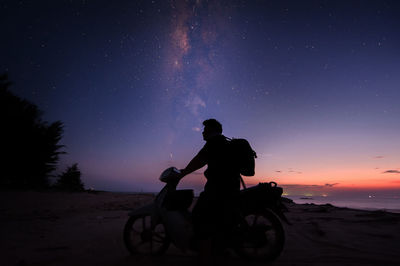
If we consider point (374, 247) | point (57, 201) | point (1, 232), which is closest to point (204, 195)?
point (374, 247)

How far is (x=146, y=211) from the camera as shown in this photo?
354 cm

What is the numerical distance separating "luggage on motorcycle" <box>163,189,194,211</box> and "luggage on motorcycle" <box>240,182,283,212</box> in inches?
35.0

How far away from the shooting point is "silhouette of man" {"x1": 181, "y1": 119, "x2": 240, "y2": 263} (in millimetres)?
2654

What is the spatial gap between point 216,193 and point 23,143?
19.7m

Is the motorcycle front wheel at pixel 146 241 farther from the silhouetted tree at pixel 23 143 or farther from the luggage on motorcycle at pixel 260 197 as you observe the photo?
the silhouetted tree at pixel 23 143

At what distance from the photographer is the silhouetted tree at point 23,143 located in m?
16.0

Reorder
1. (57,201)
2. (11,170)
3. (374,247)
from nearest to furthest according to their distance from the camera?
(374,247), (57,201), (11,170)

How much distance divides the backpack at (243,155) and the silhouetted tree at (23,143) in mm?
19377

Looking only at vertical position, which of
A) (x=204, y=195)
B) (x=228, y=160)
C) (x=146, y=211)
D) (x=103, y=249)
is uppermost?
(x=228, y=160)

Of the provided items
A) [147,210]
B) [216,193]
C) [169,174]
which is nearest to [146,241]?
[147,210]

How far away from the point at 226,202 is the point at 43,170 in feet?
69.4

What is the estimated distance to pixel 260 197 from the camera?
281 cm

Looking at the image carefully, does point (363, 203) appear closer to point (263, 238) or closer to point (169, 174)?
point (263, 238)

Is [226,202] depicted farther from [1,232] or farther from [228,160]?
[1,232]
